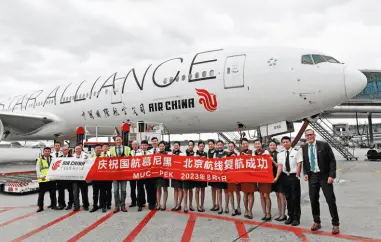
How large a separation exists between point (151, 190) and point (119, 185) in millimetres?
732

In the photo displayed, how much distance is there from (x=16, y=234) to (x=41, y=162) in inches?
90.6

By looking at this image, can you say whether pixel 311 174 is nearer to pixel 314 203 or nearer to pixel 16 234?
pixel 314 203

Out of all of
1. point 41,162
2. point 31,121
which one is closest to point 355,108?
point 31,121

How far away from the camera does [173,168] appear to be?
21.2 feet

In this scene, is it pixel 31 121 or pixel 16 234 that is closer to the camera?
pixel 16 234

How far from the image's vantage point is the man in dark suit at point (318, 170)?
4.71 m

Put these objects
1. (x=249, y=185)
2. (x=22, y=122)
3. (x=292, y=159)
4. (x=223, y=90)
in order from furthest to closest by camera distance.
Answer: (x=22, y=122) < (x=223, y=90) < (x=249, y=185) < (x=292, y=159)

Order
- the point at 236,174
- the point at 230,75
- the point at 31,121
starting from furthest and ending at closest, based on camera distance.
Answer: the point at 31,121 → the point at 230,75 → the point at 236,174

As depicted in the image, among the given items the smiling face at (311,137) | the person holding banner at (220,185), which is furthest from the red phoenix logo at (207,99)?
the smiling face at (311,137)

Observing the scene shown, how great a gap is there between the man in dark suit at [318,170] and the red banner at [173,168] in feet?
3.39

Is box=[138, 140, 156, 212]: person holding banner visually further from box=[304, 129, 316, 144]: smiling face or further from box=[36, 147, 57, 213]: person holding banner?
box=[304, 129, 316, 144]: smiling face

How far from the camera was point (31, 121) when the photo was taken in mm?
15969

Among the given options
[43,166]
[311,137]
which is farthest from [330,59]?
[43,166]

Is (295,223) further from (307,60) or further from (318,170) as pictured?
(307,60)
